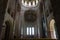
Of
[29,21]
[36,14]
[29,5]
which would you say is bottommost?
[29,21]

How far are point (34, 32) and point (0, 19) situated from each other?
1563cm

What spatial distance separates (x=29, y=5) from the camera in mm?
24297

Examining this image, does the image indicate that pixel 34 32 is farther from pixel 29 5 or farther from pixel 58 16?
pixel 58 16

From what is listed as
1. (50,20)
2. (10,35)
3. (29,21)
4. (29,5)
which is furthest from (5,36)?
(29,5)

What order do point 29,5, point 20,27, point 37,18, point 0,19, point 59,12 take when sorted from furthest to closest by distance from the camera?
1. point 29,5
2. point 37,18
3. point 20,27
4. point 0,19
5. point 59,12

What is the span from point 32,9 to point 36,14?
4.95 ft

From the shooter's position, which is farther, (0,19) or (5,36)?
(5,36)

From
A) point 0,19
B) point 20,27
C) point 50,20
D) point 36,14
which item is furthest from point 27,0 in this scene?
point 0,19

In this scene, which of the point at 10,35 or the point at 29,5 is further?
the point at 29,5

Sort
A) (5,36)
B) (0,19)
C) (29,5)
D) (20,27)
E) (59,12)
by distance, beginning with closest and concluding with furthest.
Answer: (59,12) → (0,19) → (5,36) → (20,27) → (29,5)

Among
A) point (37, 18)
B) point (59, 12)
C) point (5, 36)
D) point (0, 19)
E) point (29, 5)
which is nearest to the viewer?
point (59, 12)

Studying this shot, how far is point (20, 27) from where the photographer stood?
826 inches

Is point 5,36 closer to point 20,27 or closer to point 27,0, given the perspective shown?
point 20,27

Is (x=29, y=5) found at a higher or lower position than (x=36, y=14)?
higher
